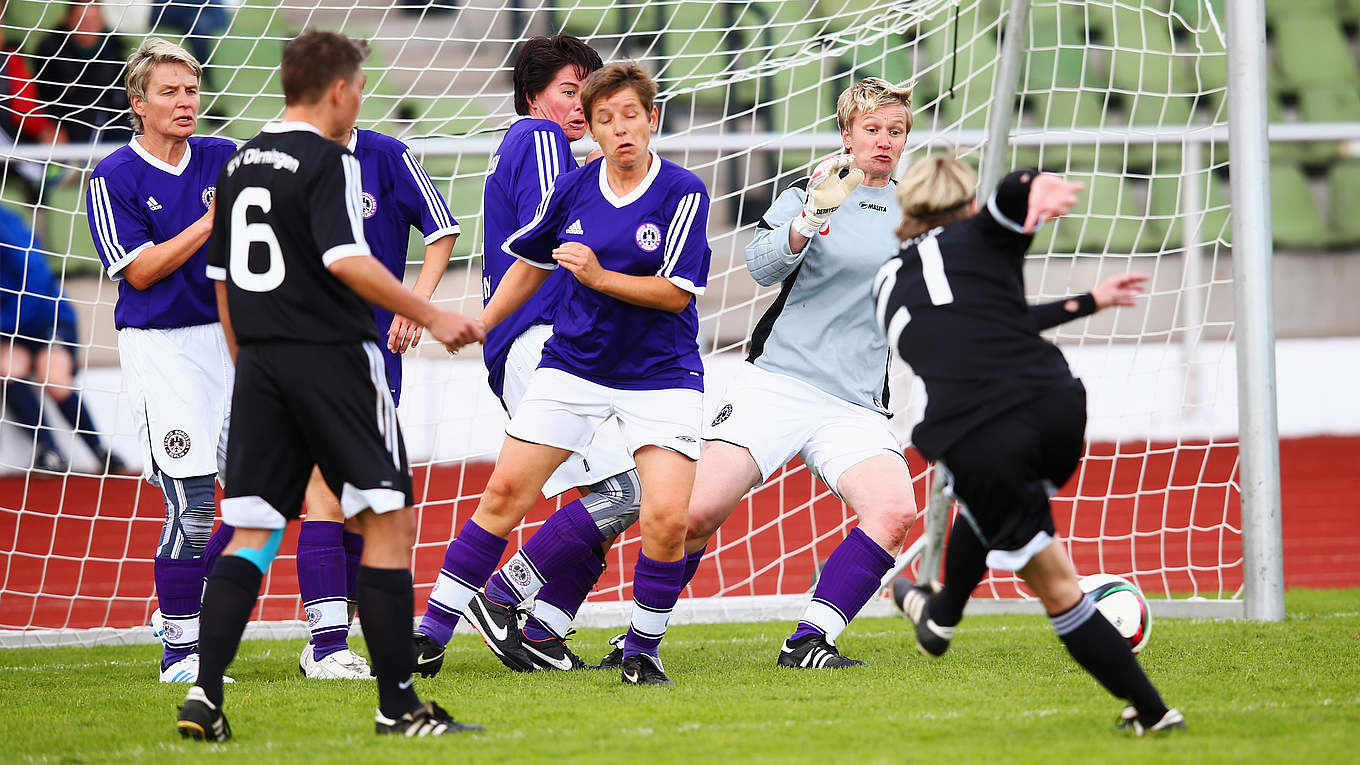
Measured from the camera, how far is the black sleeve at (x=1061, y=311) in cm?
325

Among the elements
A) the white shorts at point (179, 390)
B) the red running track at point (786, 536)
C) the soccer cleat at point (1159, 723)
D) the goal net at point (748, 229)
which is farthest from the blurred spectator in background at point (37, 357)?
the soccer cleat at point (1159, 723)

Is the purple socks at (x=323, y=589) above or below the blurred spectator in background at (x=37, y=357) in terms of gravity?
above

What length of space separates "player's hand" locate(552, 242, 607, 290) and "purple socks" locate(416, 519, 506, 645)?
90 centimetres

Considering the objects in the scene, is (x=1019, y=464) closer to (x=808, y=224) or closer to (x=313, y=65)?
(x=808, y=224)

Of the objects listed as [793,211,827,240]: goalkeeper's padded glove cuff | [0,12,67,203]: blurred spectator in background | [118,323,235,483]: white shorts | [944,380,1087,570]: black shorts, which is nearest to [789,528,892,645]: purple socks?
[793,211,827,240]: goalkeeper's padded glove cuff

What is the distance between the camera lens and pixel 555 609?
4734mm

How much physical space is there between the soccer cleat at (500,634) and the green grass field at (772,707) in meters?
0.12

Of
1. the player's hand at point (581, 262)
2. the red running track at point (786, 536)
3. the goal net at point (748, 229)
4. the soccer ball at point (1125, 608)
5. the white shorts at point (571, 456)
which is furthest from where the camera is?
the red running track at point (786, 536)

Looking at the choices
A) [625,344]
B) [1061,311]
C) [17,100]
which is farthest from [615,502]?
[17,100]

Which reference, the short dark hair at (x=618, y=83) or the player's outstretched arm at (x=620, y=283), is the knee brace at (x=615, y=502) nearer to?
the player's outstretched arm at (x=620, y=283)

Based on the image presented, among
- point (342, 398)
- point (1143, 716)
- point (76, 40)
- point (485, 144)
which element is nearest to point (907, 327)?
point (1143, 716)

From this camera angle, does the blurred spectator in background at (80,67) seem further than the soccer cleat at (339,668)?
Yes

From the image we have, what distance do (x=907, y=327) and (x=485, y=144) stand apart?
6554mm

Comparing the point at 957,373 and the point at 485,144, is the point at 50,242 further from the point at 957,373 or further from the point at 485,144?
the point at 957,373
